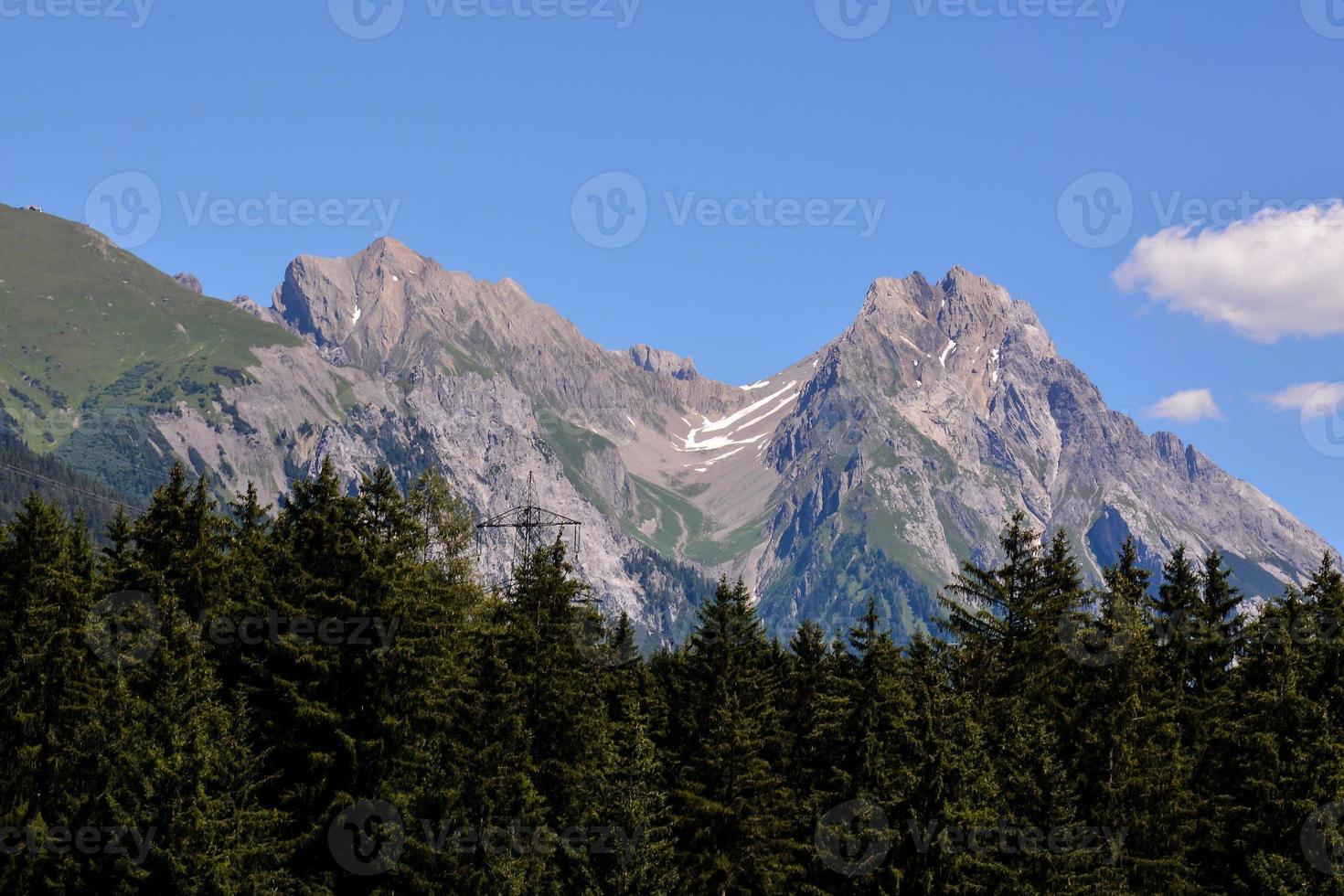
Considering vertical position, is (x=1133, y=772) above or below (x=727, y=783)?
above

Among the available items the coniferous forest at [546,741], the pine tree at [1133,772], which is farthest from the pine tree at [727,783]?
the pine tree at [1133,772]

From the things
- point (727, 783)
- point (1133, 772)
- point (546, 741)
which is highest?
point (1133, 772)

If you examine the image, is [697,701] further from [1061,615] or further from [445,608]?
[1061,615]

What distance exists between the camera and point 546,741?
6425 centimetres

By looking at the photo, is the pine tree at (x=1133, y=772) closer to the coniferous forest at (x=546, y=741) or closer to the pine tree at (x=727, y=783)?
the coniferous forest at (x=546, y=741)

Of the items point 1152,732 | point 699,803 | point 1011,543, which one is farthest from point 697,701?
point 1152,732

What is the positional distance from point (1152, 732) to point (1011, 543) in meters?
10.0

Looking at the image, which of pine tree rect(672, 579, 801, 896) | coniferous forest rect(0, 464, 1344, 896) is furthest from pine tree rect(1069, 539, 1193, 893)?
pine tree rect(672, 579, 801, 896)

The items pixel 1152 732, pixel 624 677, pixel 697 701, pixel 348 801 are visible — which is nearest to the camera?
pixel 348 801

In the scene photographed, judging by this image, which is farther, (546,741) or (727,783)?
(546,741)

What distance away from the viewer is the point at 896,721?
2180 inches

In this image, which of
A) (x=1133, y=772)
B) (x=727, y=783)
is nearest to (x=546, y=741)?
(x=727, y=783)

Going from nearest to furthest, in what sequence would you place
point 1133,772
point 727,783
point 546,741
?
point 1133,772
point 727,783
point 546,741

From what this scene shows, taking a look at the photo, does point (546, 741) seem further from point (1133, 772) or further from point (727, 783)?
point (1133, 772)
